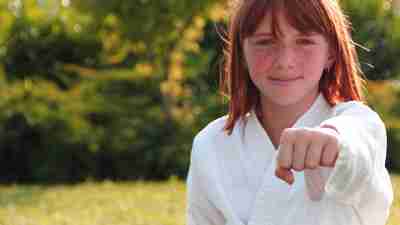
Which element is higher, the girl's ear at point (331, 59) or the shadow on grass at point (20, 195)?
the girl's ear at point (331, 59)

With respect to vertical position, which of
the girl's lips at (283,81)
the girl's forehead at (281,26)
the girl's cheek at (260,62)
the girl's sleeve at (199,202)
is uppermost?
the girl's forehead at (281,26)

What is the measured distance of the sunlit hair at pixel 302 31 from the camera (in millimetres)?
2049

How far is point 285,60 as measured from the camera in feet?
6.78

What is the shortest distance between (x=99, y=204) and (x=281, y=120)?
5489mm

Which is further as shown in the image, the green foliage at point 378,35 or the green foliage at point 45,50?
the green foliage at point 378,35

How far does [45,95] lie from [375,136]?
9180 mm

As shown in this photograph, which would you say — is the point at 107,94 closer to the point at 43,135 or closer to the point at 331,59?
the point at 43,135

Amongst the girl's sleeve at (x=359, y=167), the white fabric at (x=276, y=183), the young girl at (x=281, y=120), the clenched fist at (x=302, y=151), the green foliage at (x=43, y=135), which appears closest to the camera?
the clenched fist at (x=302, y=151)

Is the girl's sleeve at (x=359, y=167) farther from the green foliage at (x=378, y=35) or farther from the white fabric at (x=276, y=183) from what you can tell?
the green foliage at (x=378, y=35)

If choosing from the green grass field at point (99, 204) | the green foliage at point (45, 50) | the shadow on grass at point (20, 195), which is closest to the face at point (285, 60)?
the green grass field at point (99, 204)

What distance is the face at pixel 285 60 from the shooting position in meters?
2.06

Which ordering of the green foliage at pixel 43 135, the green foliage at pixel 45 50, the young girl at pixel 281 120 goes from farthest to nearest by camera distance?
the green foliage at pixel 45 50, the green foliage at pixel 43 135, the young girl at pixel 281 120

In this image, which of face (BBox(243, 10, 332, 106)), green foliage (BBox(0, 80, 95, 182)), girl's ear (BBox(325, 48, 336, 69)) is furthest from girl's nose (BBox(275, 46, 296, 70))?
green foliage (BBox(0, 80, 95, 182))

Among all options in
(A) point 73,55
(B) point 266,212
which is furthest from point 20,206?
(B) point 266,212
